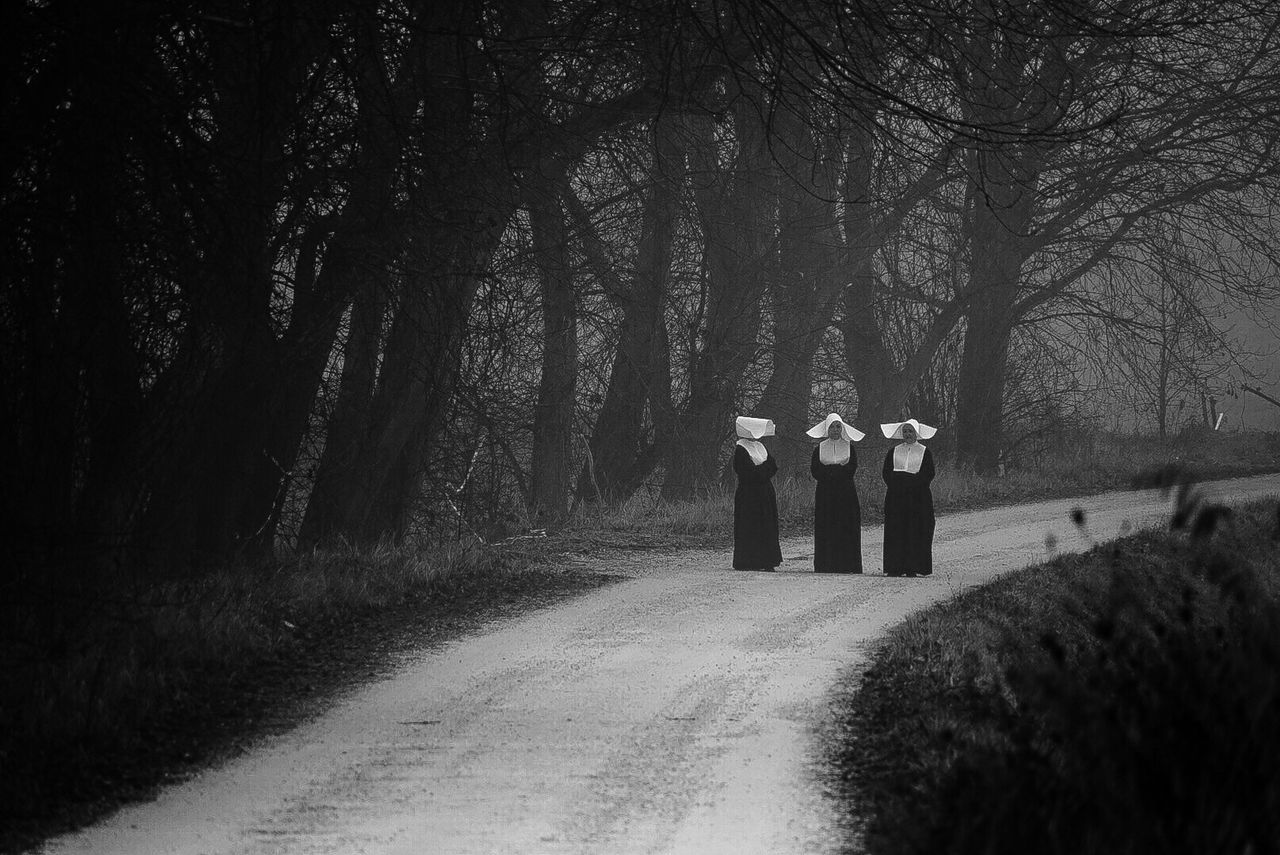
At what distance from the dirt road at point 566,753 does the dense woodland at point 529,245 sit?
226 centimetres

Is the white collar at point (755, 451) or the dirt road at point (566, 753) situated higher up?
the white collar at point (755, 451)

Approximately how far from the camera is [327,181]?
11.5 metres

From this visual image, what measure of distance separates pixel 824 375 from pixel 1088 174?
6777 millimetres

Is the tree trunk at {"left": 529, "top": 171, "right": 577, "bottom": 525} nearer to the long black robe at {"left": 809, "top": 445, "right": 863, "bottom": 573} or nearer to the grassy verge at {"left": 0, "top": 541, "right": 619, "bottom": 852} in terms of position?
the long black robe at {"left": 809, "top": 445, "right": 863, "bottom": 573}

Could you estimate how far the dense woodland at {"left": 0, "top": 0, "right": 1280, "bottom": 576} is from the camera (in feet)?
29.0

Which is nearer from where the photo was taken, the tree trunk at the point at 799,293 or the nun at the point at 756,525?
the nun at the point at 756,525

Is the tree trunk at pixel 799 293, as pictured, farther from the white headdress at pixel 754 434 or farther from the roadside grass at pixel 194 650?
the roadside grass at pixel 194 650

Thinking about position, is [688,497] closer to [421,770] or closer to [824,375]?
[824,375]

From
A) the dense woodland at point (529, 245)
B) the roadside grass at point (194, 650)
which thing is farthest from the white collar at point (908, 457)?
the roadside grass at point (194, 650)

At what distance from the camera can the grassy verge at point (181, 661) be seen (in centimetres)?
686

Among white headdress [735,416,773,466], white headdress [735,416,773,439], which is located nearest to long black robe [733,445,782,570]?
white headdress [735,416,773,466]

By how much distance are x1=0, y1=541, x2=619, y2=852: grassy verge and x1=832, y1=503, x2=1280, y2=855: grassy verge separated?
3156mm

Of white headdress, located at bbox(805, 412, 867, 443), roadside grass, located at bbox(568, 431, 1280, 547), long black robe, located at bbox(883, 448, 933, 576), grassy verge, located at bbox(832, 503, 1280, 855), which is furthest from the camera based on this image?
roadside grass, located at bbox(568, 431, 1280, 547)

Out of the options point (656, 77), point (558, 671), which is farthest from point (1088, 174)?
point (558, 671)
